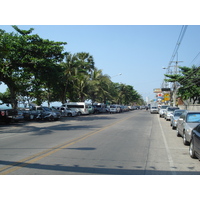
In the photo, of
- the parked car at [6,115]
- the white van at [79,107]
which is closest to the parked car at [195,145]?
the parked car at [6,115]

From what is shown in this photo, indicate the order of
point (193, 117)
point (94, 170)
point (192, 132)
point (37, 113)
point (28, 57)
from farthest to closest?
point (37, 113) → point (28, 57) → point (193, 117) → point (192, 132) → point (94, 170)

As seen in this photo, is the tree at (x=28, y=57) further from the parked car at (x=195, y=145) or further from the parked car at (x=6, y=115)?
the parked car at (x=195, y=145)

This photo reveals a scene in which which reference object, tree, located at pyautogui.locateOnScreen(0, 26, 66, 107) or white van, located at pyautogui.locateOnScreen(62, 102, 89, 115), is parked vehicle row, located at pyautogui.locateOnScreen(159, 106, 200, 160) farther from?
white van, located at pyautogui.locateOnScreen(62, 102, 89, 115)

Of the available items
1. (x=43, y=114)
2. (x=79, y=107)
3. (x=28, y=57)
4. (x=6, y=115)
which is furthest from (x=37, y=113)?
(x=79, y=107)

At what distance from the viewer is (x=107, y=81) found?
51.0 metres

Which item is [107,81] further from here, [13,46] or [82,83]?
[13,46]

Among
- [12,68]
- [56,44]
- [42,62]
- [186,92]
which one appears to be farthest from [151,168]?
[186,92]

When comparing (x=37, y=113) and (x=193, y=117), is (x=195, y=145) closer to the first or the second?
(x=193, y=117)

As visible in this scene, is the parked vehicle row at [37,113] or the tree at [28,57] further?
the tree at [28,57]

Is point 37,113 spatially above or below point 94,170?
above

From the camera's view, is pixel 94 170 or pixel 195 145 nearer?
pixel 94 170

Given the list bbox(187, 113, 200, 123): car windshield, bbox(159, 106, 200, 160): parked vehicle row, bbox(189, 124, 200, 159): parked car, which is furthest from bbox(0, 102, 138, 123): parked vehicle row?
bbox(189, 124, 200, 159): parked car

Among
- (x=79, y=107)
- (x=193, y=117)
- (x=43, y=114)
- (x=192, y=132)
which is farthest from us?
(x=79, y=107)


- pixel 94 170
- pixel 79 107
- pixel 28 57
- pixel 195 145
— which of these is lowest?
pixel 94 170
